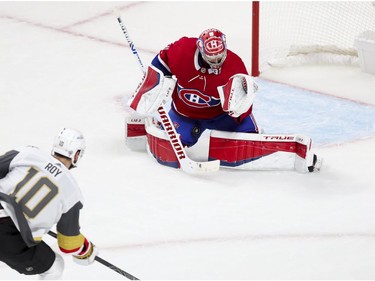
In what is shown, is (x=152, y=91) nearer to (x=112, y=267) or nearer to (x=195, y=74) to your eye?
(x=195, y=74)

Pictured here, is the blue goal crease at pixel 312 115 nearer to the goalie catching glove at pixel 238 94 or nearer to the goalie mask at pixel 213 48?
the goalie catching glove at pixel 238 94

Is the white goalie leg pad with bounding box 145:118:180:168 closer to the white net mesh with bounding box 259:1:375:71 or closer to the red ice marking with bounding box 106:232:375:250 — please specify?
the red ice marking with bounding box 106:232:375:250

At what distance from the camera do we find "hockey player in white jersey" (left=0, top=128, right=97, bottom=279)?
10.00 feet

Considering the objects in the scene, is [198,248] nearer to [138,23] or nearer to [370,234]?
[370,234]

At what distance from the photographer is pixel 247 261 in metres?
3.69

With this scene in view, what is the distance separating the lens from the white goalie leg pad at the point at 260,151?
4367 mm

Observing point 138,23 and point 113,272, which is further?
point 138,23

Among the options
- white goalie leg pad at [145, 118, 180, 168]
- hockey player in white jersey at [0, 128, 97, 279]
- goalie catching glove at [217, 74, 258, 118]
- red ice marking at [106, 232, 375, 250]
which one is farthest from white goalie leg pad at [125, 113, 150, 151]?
hockey player in white jersey at [0, 128, 97, 279]

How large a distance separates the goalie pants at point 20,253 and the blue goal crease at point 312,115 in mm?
1863

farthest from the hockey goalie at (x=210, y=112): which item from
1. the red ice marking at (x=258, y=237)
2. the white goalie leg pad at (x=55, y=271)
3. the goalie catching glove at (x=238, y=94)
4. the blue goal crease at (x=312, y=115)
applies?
the white goalie leg pad at (x=55, y=271)

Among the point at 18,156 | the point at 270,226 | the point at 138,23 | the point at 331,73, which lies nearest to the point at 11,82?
the point at 138,23

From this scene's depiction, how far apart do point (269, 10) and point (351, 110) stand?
128 centimetres

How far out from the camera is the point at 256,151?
4.40m

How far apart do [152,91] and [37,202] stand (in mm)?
1374
